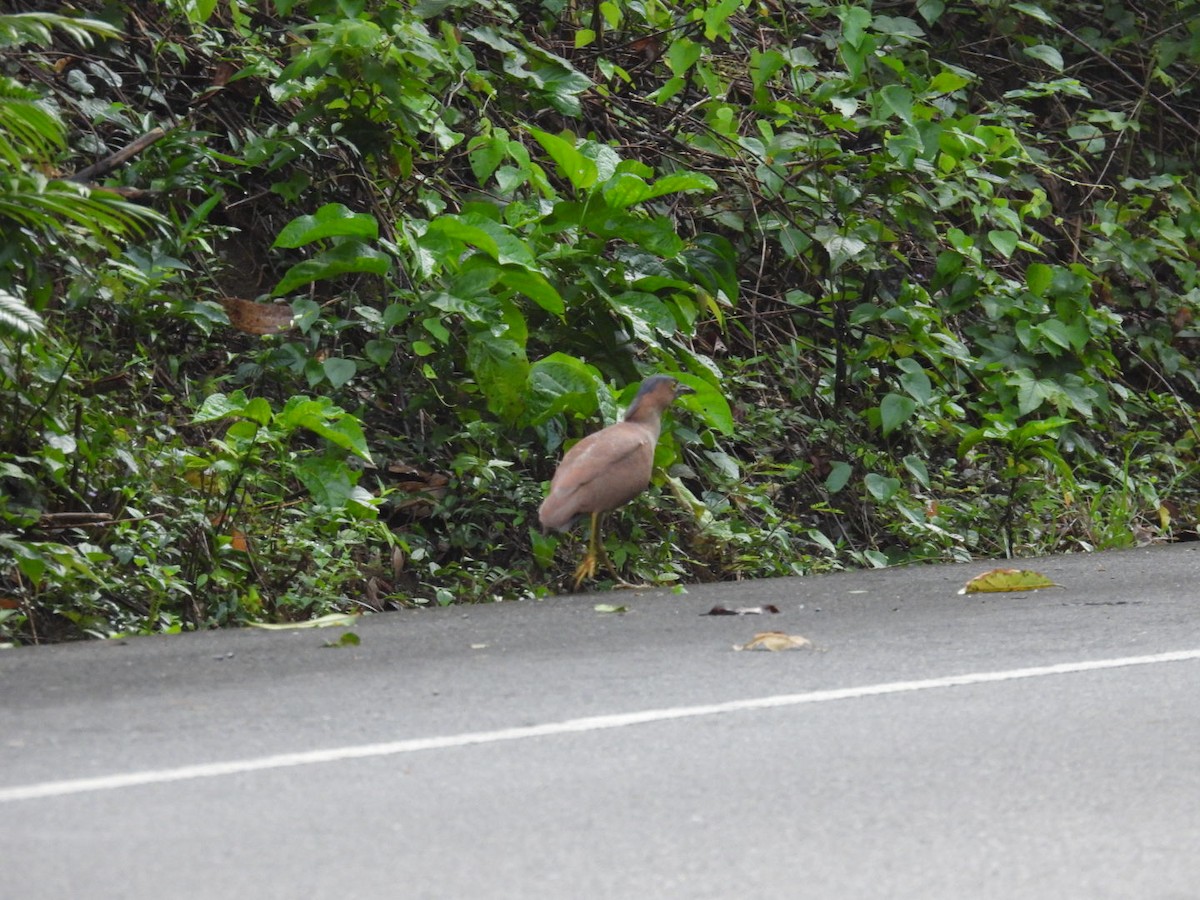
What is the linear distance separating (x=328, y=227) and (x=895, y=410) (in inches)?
149

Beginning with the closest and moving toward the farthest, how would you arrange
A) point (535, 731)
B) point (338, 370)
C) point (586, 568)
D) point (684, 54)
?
point (535, 731) < point (586, 568) < point (338, 370) < point (684, 54)

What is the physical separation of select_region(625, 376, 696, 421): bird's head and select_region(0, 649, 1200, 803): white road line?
2.76 m

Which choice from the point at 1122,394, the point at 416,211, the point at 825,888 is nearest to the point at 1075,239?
the point at 1122,394

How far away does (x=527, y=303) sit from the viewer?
9773 millimetres

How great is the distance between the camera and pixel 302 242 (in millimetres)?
9180

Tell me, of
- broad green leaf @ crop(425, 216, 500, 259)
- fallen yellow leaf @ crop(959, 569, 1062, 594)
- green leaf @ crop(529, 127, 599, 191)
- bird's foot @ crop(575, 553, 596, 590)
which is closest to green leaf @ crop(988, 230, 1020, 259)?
green leaf @ crop(529, 127, 599, 191)

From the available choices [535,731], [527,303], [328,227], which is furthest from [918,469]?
[535,731]

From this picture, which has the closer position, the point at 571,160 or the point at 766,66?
the point at 571,160

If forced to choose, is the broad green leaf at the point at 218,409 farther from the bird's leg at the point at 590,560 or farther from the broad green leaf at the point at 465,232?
the bird's leg at the point at 590,560

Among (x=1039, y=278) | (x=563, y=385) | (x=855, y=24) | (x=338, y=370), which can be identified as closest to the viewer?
(x=563, y=385)

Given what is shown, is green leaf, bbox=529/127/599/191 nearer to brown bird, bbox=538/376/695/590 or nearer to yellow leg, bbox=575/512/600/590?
brown bird, bbox=538/376/695/590

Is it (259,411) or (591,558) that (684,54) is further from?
(259,411)

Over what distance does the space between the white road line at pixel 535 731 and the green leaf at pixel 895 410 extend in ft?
14.5

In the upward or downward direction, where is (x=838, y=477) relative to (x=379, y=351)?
downward
